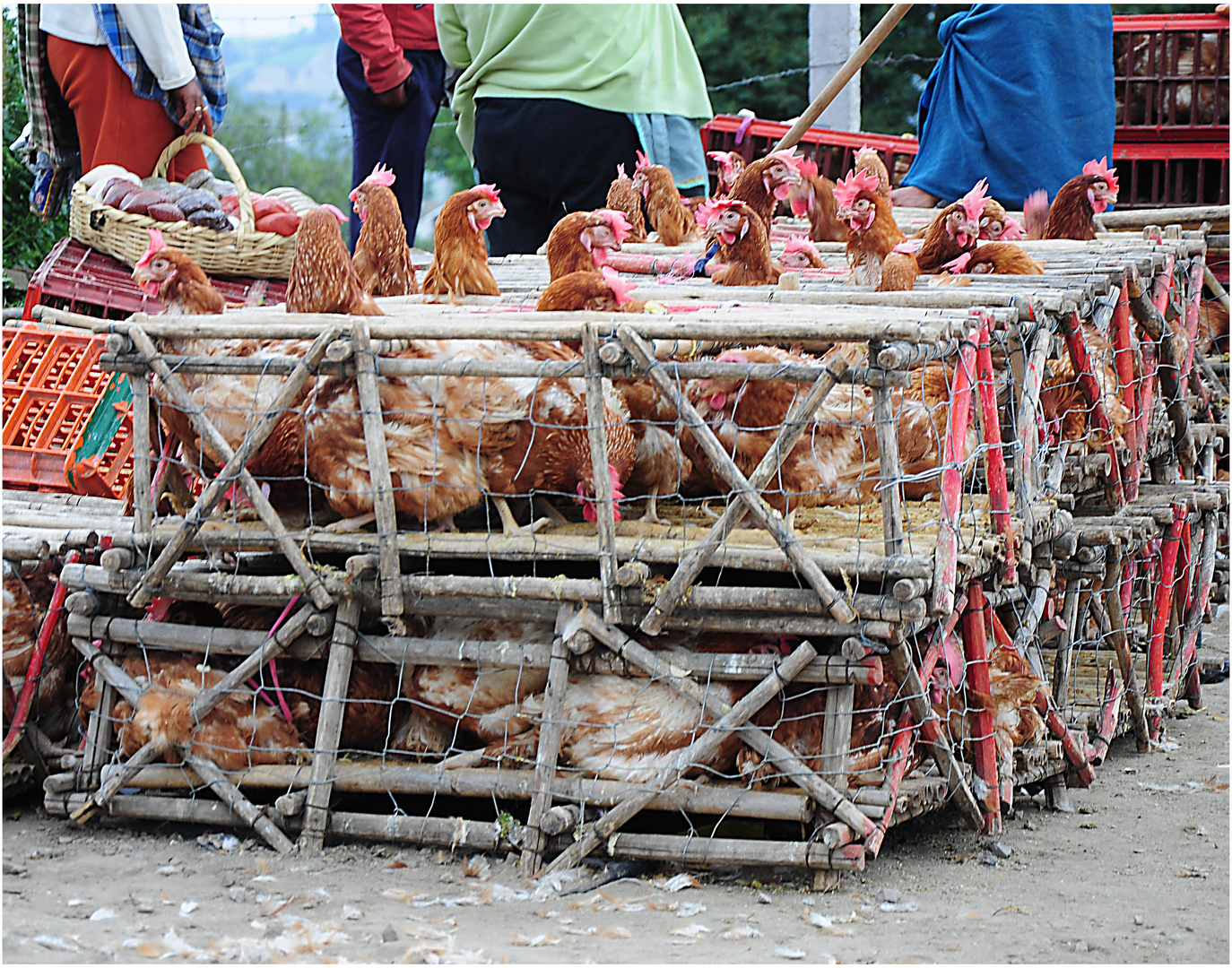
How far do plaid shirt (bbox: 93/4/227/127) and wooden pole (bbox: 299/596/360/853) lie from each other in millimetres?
3850

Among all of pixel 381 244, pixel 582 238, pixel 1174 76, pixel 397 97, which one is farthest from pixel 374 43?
pixel 1174 76

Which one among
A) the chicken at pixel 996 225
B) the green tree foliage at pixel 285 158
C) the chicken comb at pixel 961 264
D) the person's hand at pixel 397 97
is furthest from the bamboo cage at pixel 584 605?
the green tree foliage at pixel 285 158

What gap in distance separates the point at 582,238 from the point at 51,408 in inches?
99.8

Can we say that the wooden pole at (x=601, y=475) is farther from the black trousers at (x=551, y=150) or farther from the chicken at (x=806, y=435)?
the black trousers at (x=551, y=150)

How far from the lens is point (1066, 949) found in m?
3.84

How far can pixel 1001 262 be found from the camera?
6.24m

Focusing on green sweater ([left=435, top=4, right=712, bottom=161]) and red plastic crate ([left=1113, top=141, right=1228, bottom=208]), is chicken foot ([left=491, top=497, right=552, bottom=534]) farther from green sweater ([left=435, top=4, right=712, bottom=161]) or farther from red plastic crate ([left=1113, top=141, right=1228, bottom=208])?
red plastic crate ([left=1113, top=141, right=1228, bottom=208])

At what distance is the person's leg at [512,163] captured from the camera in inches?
291

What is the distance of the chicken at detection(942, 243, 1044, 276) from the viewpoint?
244 inches

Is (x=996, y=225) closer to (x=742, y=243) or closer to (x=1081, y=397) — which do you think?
(x=1081, y=397)

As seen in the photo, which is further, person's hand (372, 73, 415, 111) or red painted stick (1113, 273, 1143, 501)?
person's hand (372, 73, 415, 111)

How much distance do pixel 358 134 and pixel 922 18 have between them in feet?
45.8

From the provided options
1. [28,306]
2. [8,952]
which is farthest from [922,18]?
[8,952]

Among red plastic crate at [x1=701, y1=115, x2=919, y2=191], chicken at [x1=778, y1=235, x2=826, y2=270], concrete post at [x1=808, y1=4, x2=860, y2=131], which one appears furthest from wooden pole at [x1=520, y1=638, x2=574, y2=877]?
concrete post at [x1=808, y1=4, x2=860, y2=131]
